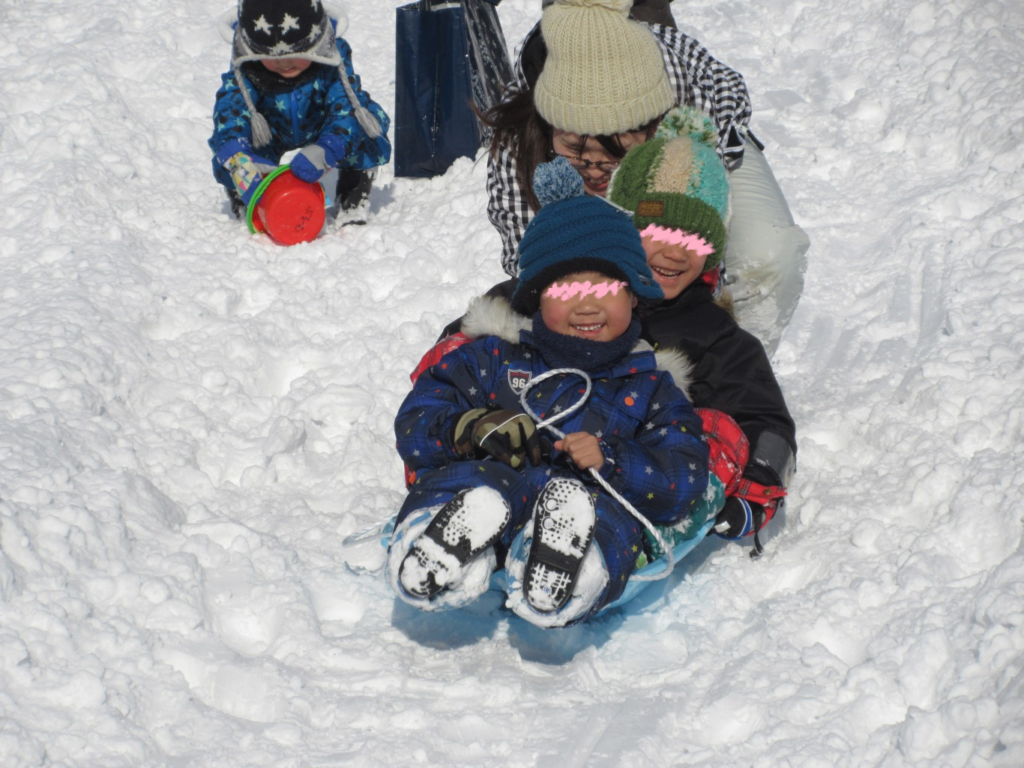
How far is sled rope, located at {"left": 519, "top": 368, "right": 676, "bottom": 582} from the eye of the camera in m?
2.38

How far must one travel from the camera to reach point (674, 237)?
8.91 feet

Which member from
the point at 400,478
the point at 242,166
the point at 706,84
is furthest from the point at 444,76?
the point at 400,478

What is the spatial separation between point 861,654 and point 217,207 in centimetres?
327

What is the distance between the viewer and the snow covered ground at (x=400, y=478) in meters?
2.13

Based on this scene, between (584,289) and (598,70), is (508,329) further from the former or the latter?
(598,70)

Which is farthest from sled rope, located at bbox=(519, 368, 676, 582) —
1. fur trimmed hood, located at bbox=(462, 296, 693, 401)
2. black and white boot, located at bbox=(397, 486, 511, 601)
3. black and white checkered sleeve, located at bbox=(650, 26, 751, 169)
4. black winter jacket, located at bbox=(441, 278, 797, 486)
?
black and white checkered sleeve, located at bbox=(650, 26, 751, 169)

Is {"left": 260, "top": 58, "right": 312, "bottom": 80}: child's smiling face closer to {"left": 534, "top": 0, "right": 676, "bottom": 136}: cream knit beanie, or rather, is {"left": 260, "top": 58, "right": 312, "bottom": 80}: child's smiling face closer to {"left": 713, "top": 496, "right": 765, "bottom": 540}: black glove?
{"left": 534, "top": 0, "right": 676, "bottom": 136}: cream knit beanie

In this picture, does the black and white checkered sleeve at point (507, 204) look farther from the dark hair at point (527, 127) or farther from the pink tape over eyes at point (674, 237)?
the pink tape over eyes at point (674, 237)

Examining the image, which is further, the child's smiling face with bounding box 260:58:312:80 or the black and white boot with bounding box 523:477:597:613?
the child's smiling face with bounding box 260:58:312:80

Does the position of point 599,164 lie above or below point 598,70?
below

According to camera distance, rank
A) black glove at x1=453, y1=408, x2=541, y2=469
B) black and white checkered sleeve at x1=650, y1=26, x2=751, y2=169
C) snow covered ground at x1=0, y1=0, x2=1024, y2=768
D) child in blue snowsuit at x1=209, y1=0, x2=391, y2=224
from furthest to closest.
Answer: child in blue snowsuit at x1=209, y1=0, x2=391, y2=224
black and white checkered sleeve at x1=650, y1=26, x2=751, y2=169
black glove at x1=453, y1=408, x2=541, y2=469
snow covered ground at x1=0, y1=0, x2=1024, y2=768

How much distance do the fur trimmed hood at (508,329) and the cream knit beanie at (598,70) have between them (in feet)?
1.79

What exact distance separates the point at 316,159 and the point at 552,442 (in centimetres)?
212

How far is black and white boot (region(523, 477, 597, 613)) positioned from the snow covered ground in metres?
0.26
